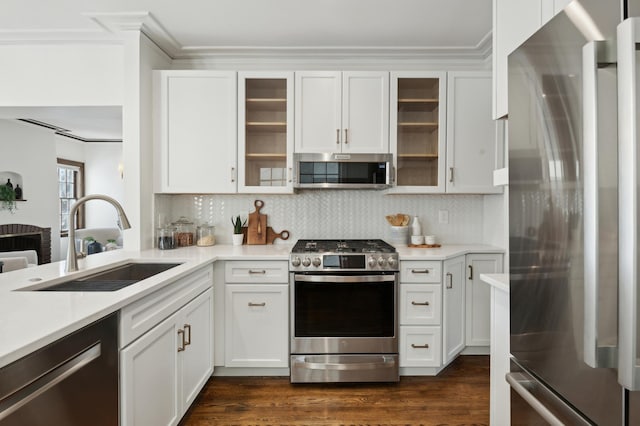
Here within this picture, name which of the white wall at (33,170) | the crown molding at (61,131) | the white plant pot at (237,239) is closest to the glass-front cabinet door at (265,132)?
the white plant pot at (237,239)

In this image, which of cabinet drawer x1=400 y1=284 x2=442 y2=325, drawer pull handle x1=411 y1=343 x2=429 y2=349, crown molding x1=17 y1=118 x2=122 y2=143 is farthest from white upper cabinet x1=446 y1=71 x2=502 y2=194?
crown molding x1=17 y1=118 x2=122 y2=143

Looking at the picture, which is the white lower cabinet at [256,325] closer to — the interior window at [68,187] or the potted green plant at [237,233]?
the potted green plant at [237,233]

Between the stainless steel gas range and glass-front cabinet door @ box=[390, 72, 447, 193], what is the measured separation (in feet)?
2.53

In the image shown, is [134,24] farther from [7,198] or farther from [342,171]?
[7,198]

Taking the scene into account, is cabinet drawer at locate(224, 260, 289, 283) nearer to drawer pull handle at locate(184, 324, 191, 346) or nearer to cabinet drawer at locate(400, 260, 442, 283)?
drawer pull handle at locate(184, 324, 191, 346)

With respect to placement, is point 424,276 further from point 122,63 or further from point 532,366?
point 122,63

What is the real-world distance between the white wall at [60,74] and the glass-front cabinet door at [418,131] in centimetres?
222

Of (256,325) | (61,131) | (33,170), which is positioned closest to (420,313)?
(256,325)

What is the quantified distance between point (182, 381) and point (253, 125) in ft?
6.34

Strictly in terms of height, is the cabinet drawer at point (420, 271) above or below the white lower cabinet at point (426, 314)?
above

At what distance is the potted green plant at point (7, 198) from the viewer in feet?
17.0

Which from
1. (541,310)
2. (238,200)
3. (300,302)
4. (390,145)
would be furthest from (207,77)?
(541,310)

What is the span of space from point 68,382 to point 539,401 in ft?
4.63

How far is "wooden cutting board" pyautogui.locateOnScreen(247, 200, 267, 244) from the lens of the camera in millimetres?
3223
